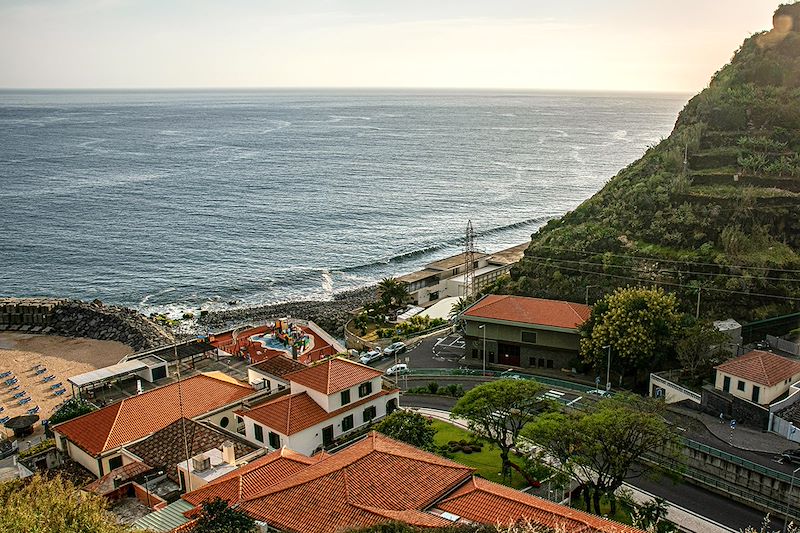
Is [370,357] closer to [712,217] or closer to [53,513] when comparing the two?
[712,217]

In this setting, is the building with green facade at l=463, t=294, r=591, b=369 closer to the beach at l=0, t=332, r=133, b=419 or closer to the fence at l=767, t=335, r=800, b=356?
the fence at l=767, t=335, r=800, b=356

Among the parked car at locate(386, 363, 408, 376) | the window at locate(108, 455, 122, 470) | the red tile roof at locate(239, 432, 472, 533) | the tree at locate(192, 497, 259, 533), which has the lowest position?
the parked car at locate(386, 363, 408, 376)

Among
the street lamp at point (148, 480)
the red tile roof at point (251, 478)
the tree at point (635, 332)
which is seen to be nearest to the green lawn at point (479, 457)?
the red tile roof at point (251, 478)

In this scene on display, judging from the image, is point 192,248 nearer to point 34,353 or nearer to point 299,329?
point 34,353

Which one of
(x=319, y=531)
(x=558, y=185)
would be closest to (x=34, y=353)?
(x=319, y=531)

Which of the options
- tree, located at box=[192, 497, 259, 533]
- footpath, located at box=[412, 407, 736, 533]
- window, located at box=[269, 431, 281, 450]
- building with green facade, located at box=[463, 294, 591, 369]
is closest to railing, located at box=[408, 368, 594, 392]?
building with green facade, located at box=[463, 294, 591, 369]

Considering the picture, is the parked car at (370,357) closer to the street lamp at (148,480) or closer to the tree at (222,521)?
the street lamp at (148,480)
